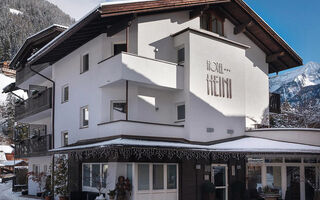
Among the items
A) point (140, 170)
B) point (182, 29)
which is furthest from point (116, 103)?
point (182, 29)

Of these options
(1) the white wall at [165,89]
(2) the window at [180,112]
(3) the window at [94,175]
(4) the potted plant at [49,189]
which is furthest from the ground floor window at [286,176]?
(4) the potted plant at [49,189]

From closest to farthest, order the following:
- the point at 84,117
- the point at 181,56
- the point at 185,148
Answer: the point at 185,148
the point at 181,56
the point at 84,117

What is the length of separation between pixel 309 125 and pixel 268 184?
1695 cm

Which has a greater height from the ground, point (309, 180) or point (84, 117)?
point (84, 117)

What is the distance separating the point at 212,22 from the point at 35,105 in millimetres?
13278

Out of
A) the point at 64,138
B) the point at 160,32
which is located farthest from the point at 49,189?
the point at 160,32

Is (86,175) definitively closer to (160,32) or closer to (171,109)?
(171,109)

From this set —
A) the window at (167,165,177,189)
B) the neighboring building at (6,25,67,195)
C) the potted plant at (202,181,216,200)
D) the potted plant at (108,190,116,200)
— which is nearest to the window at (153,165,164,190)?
the window at (167,165,177,189)

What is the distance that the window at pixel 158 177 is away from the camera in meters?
16.8

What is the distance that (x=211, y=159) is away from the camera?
734 inches

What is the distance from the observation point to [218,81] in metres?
20.0

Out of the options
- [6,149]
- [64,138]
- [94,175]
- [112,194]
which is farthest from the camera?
[6,149]

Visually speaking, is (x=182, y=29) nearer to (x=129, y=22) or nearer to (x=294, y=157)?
(x=129, y=22)

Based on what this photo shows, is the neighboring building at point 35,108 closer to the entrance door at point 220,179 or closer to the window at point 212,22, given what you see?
the window at point 212,22
